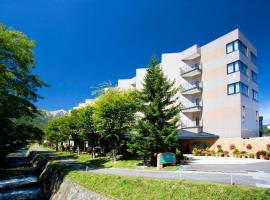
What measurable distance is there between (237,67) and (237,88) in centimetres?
337

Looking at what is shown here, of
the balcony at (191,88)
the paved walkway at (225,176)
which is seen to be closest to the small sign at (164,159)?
the paved walkway at (225,176)

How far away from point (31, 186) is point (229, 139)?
28.9m

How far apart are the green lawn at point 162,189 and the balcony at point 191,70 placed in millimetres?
30162

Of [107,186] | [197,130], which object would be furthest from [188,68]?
[107,186]

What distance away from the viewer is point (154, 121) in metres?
28.5

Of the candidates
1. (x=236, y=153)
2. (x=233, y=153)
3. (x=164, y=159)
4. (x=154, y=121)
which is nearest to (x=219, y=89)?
(x=233, y=153)

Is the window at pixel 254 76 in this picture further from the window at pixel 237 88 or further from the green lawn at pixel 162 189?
the green lawn at pixel 162 189

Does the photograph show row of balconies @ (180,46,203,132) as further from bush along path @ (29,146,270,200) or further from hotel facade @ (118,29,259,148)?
bush along path @ (29,146,270,200)

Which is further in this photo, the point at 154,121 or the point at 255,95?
the point at 255,95

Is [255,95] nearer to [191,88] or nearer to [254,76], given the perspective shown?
[254,76]

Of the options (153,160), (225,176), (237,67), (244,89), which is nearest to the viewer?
(225,176)

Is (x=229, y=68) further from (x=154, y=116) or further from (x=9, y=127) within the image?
(x=9, y=127)

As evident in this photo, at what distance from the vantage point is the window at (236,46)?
125 ft

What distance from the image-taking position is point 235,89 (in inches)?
1499
